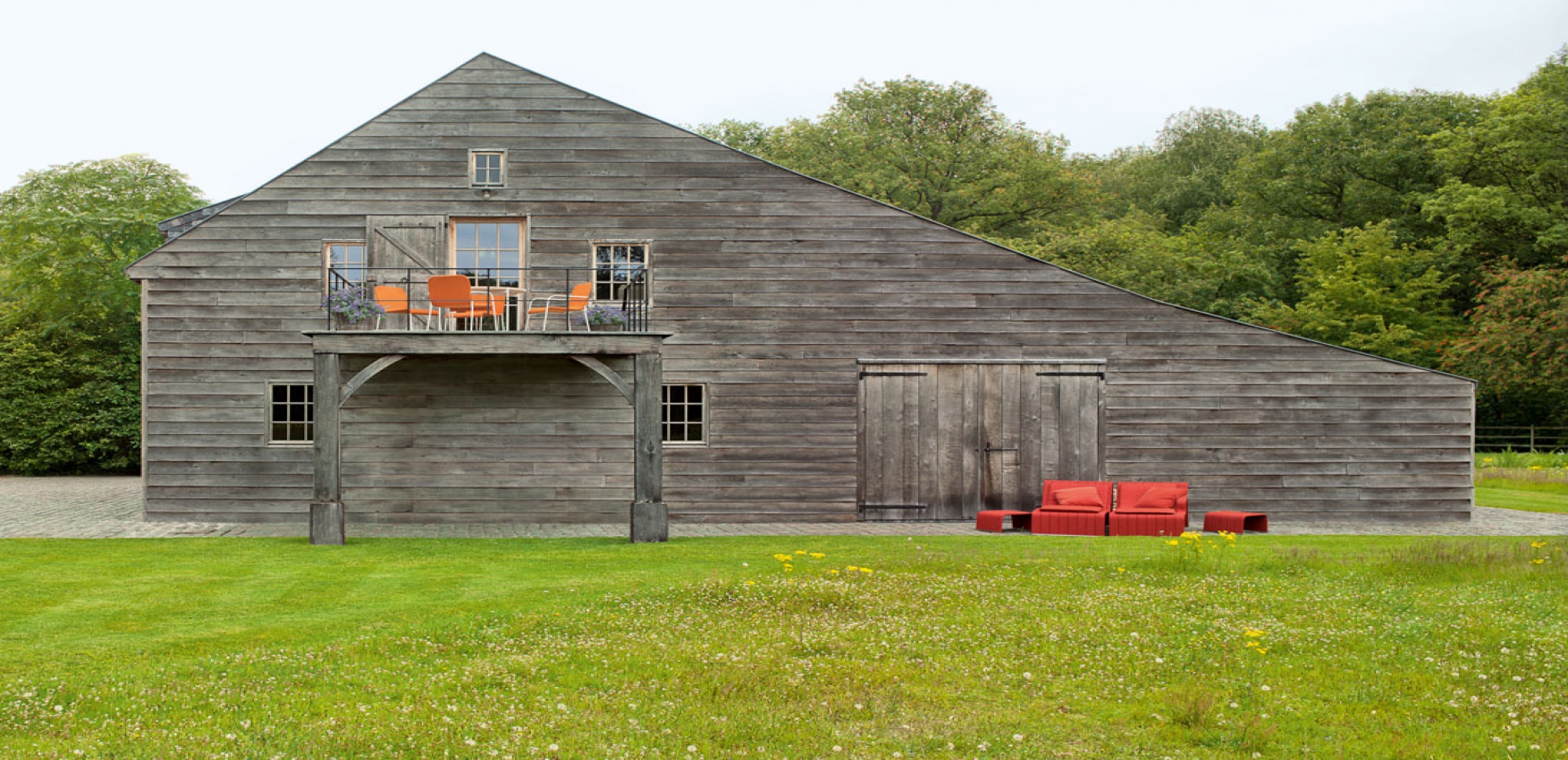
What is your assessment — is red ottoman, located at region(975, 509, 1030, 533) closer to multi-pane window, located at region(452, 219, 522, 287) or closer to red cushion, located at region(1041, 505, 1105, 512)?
red cushion, located at region(1041, 505, 1105, 512)

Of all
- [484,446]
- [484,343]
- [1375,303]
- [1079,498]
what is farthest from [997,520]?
[1375,303]

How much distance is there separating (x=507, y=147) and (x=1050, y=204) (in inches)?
→ 972

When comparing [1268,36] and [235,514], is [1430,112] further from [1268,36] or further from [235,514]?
[235,514]

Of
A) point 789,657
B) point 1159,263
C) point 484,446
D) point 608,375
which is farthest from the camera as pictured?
point 1159,263

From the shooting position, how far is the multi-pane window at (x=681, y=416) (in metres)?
16.3

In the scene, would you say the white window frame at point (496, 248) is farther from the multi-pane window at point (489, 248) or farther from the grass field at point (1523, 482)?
the grass field at point (1523, 482)

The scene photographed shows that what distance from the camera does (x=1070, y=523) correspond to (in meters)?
14.8

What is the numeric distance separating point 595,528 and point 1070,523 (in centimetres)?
588

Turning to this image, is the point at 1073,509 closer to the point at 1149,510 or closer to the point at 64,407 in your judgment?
the point at 1149,510

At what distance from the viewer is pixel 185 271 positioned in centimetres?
1597

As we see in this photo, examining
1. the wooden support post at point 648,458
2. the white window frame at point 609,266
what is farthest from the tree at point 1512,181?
the wooden support post at point 648,458

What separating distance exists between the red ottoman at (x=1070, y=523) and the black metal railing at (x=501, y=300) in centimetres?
540

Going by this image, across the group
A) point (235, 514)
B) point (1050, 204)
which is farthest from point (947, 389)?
point (1050, 204)

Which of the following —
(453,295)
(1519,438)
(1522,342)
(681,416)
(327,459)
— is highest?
(1522,342)
